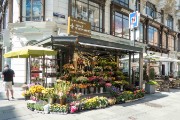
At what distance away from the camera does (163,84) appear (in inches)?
669

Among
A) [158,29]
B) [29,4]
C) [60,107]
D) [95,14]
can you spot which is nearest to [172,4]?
[158,29]

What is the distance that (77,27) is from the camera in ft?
46.3

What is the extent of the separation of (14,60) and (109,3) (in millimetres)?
10840

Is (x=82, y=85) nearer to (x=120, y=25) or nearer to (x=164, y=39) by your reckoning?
(x=120, y=25)

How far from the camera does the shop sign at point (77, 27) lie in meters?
13.5

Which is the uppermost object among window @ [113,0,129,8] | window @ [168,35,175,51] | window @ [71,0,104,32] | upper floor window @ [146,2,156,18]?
upper floor window @ [146,2,156,18]

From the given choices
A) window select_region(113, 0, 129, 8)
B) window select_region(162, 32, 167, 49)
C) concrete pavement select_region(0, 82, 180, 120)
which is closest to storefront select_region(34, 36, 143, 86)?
concrete pavement select_region(0, 82, 180, 120)

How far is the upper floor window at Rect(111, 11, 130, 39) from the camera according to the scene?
73.0ft

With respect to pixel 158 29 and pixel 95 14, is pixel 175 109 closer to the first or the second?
pixel 95 14

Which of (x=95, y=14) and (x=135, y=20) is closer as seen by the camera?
(x=135, y=20)

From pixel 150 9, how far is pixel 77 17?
14834mm

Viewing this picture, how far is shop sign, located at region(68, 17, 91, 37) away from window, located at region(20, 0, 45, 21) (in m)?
4.21

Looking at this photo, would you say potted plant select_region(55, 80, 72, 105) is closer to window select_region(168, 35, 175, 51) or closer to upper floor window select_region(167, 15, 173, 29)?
upper floor window select_region(167, 15, 173, 29)

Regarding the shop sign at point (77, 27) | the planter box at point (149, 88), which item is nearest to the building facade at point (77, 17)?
the shop sign at point (77, 27)
